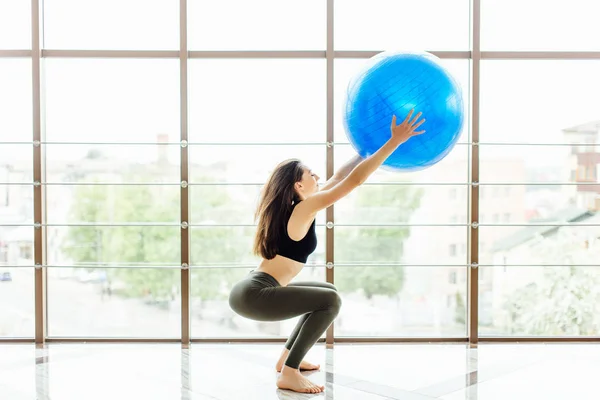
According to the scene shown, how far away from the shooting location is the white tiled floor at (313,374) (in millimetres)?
2516

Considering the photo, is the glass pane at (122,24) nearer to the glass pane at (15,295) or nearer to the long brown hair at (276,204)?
the glass pane at (15,295)

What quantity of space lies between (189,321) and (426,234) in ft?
5.46

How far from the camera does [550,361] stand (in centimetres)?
308

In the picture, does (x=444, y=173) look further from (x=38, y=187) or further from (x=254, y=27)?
(x=38, y=187)

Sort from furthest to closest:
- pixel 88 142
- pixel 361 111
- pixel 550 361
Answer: pixel 88 142 → pixel 550 361 → pixel 361 111

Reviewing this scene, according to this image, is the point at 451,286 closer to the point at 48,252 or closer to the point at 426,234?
the point at 426,234

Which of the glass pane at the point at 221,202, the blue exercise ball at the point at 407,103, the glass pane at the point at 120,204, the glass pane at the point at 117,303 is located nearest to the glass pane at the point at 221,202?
the glass pane at the point at 221,202

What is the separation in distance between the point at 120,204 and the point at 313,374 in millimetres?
1752

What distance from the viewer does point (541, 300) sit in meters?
3.71

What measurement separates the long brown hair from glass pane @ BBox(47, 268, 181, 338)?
1311 mm

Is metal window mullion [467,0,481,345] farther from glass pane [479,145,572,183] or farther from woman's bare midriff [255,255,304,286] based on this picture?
woman's bare midriff [255,255,304,286]

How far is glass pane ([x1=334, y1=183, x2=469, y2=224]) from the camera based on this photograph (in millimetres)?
3619

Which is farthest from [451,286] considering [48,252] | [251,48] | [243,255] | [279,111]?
[48,252]

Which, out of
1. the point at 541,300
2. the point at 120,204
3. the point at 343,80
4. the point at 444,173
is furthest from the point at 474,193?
the point at 120,204
